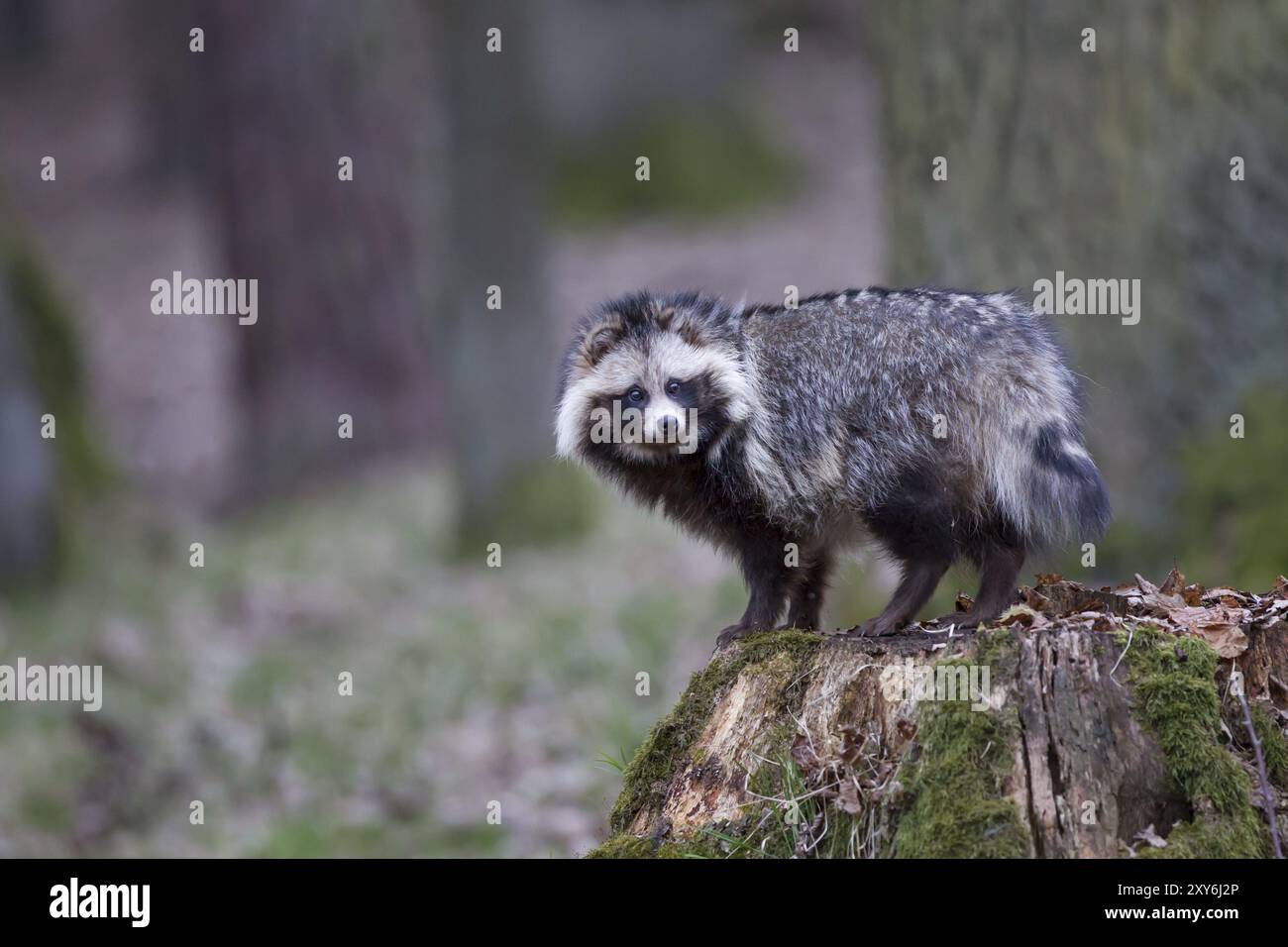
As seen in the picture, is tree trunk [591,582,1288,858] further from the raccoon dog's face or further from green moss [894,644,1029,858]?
the raccoon dog's face

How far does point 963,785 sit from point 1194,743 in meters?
0.73

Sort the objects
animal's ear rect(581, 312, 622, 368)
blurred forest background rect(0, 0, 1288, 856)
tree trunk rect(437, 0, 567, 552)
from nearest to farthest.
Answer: animal's ear rect(581, 312, 622, 368), blurred forest background rect(0, 0, 1288, 856), tree trunk rect(437, 0, 567, 552)

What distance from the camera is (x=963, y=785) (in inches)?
183

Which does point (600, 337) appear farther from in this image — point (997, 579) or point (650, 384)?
point (997, 579)

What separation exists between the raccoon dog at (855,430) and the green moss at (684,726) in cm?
59

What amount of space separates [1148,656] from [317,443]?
1424 centimetres

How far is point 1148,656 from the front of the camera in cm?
476

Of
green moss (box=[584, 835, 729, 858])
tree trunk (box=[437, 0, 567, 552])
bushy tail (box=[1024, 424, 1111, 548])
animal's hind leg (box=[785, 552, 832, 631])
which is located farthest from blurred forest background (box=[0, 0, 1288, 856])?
green moss (box=[584, 835, 729, 858])

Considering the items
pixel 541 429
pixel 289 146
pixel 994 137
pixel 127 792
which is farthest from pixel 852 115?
pixel 127 792

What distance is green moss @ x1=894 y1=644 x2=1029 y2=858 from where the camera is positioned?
4570 mm

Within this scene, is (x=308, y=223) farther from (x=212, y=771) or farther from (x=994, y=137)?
(x=994, y=137)

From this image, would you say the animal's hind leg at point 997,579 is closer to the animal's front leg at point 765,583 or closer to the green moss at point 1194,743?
the animal's front leg at point 765,583

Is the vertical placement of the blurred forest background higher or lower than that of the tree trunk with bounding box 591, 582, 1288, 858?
higher
